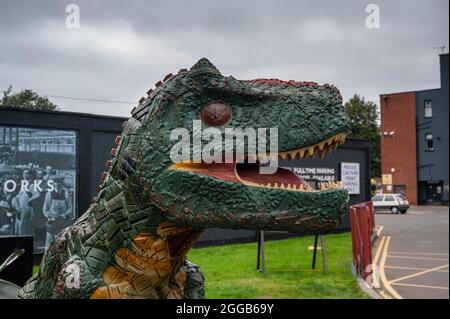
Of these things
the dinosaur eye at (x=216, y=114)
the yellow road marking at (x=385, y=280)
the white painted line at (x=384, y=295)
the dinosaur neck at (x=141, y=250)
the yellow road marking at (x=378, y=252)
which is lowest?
the yellow road marking at (x=378, y=252)

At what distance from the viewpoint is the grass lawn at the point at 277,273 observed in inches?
281

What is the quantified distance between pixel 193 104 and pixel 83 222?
803 millimetres

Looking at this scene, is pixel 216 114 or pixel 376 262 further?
pixel 376 262

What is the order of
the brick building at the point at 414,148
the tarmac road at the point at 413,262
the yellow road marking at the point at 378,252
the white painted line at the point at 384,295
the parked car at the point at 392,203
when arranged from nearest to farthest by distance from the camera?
the white painted line at the point at 384,295 < the tarmac road at the point at 413,262 < the yellow road marking at the point at 378,252 < the parked car at the point at 392,203 < the brick building at the point at 414,148

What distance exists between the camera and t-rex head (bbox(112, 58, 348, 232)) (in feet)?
5.98

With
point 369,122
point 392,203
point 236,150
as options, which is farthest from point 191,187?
point 369,122

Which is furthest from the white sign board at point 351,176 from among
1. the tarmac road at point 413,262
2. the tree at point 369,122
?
the tree at point 369,122

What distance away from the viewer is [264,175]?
195 centimetres

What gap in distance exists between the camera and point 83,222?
7.47 ft

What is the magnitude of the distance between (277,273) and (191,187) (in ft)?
23.7

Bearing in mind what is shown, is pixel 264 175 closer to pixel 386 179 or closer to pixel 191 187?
pixel 191 187

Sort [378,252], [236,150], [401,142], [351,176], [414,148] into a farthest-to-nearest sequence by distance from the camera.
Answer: [401,142] → [414,148] → [351,176] → [378,252] → [236,150]

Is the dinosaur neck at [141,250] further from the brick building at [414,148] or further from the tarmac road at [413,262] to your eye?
the brick building at [414,148]
